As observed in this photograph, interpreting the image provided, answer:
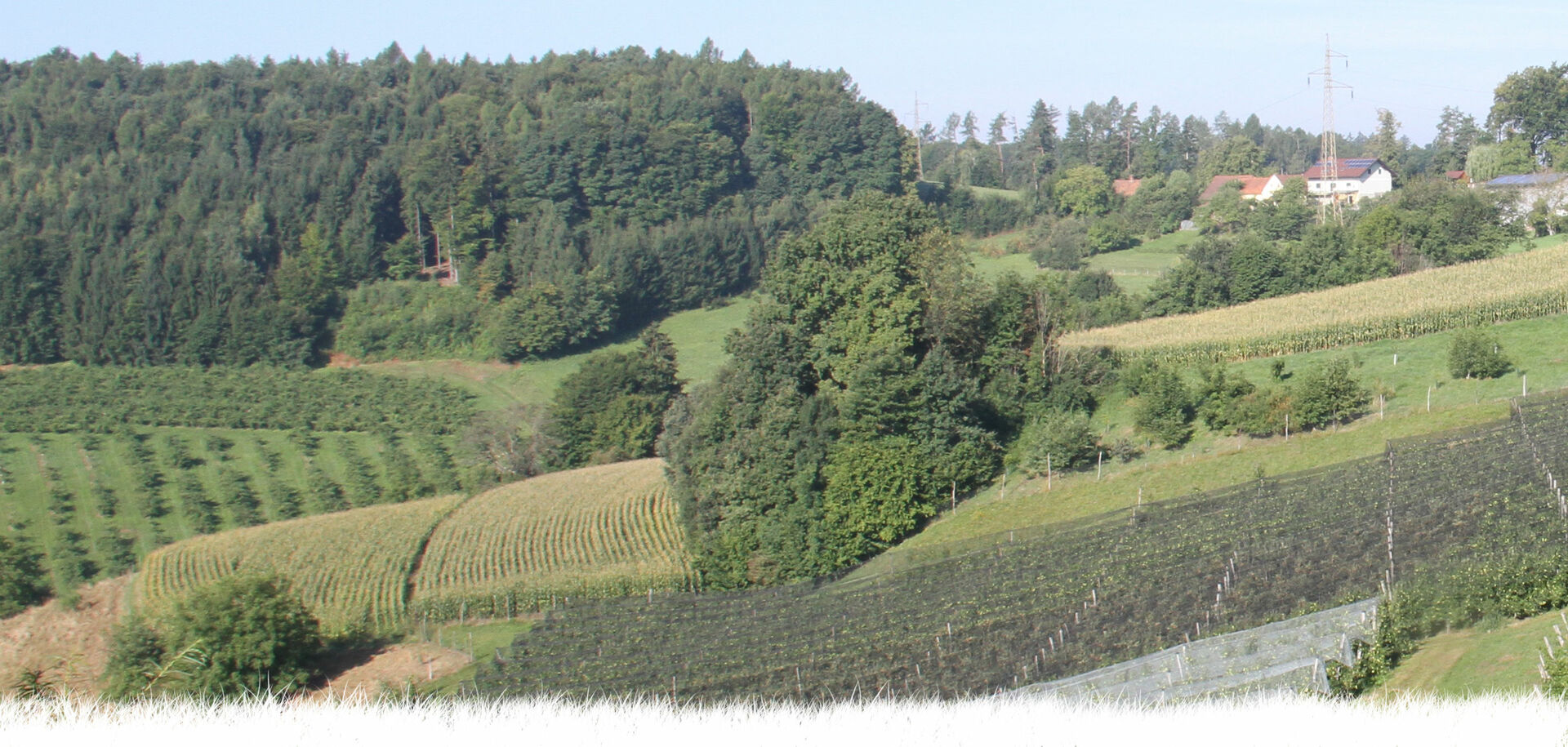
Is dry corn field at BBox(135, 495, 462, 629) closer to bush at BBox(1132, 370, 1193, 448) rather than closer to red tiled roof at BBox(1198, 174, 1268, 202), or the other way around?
bush at BBox(1132, 370, 1193, 448)

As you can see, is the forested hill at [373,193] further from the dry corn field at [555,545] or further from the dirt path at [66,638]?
the dirt path at [66,638]

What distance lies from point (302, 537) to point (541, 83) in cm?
8256

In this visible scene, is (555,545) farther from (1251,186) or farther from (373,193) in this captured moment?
(1251,186)

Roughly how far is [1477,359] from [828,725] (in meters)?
27.1

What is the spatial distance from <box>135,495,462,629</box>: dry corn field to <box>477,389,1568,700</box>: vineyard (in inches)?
320

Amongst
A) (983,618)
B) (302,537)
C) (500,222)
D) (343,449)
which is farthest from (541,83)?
(983,618)

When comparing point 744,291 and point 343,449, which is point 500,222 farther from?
point 343,449

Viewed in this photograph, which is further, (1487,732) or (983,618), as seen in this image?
(983,618)

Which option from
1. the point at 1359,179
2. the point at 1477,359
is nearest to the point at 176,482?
the point at 1477,359

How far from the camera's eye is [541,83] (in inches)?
4552

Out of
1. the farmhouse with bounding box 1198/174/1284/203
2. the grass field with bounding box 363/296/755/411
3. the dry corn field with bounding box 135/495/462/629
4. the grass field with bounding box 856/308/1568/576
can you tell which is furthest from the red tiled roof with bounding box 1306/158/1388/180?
the dry corn field with bounding box 135/495/462/629

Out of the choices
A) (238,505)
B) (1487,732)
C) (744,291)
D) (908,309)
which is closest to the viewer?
(1487,732)

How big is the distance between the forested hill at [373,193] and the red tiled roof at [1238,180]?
22.8 m

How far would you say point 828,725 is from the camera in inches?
440
